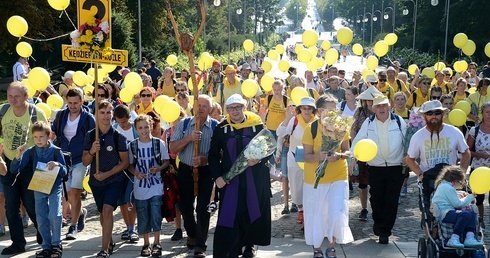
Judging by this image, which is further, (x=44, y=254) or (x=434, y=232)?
(x=44, y=254)

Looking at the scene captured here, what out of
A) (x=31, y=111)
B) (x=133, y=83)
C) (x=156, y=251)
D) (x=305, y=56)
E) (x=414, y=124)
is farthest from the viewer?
(x=305, y=56)

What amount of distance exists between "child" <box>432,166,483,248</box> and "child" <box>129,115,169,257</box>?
3.17m

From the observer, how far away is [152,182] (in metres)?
8.52

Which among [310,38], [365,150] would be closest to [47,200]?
[365,150]

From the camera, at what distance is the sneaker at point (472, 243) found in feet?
22.3

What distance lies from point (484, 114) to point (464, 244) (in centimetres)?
303

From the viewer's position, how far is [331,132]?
7879 millimetres

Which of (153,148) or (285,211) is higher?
(153,148)

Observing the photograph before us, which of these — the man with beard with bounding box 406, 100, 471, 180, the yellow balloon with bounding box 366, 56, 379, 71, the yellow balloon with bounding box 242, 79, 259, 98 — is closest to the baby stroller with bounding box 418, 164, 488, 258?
the man with beard with bounding box 406, 100, 471, 180

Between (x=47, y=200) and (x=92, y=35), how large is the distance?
200 cm

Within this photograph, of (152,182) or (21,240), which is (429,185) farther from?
(21,240)

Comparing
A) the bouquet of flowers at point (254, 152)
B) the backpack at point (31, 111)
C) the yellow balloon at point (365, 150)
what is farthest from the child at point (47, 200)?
the yellow balloon at point (365, 150)

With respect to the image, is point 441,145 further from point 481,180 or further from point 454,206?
point 454,206

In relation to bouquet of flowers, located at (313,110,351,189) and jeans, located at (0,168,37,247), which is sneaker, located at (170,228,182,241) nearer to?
jeans, located at (0,168,37,247)
